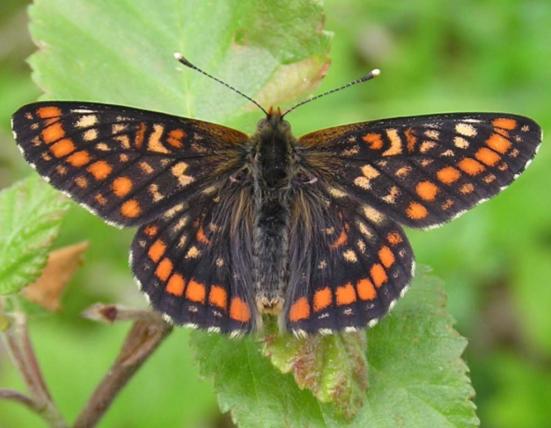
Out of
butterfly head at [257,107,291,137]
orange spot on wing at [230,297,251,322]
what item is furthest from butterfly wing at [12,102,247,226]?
orange spot on wing at [230,297,251,322]

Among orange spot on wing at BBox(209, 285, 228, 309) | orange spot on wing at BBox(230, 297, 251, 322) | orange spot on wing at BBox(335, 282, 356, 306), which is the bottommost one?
orange spot on wing at BBox(230, 297, 251, 322)

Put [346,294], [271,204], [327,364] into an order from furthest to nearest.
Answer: [271,204], [346,294], [327,364]

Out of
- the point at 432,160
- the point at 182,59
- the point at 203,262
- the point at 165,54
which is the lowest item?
the point at 203,262

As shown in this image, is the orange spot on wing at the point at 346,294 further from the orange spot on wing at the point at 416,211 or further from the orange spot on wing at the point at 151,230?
the orange spot on wing at the point at 151,230

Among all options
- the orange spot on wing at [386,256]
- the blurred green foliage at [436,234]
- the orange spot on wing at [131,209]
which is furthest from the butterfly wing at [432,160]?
the blurred green foliage at [436,234]

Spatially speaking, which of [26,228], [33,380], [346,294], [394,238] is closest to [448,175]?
[394,238]

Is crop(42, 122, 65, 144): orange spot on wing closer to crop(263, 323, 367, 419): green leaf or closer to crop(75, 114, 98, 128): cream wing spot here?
crop(75, 114, 98, 128): cream wing spot

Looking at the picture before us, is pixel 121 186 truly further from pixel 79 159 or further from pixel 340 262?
pixel 340 262

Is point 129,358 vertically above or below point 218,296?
below
